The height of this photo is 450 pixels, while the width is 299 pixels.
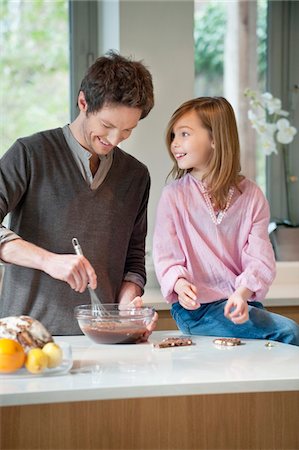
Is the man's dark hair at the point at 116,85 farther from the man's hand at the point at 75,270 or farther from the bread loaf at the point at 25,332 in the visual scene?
the bread loaf at the point at 25,332

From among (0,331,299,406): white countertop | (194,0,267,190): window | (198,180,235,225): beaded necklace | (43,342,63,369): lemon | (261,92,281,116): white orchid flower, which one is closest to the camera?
(0,331,299,406): white countertop

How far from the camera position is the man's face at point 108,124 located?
241 centimetres

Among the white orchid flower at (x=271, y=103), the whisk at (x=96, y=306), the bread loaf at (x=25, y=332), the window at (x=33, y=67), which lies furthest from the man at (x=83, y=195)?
the white orchid flower at (x=271, y=103)

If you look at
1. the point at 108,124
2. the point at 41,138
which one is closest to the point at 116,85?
the point at 108,124

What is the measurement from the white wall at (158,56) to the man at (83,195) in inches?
47.2

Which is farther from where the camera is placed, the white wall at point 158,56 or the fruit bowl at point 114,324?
the white wall at point 158,56

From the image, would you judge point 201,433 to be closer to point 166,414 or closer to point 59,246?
point 166,414

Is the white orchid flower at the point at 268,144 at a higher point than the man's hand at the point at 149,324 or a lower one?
higher

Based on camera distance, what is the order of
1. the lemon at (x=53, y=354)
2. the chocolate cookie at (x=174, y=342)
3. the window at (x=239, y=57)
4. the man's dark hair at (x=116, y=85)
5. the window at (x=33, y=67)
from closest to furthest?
the lemon at (x=53, y=354)
the chocolate cookie at (x=174, y=342)
the man's dark hair at (x=116, y=85)
the window at (x=33, y=67)
the window at (x=239, y=57)

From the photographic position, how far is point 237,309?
2406 mm

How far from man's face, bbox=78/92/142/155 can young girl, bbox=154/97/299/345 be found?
289 millimetres

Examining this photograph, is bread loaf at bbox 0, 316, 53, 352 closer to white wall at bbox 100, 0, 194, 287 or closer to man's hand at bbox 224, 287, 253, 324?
man's hand at bbox 224, 287, 253, 324

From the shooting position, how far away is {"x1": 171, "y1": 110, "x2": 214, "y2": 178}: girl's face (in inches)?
105

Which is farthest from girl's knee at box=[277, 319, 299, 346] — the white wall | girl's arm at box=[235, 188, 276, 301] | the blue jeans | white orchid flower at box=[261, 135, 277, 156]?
white orchid flower at box=[261, 135, 277, 156]
